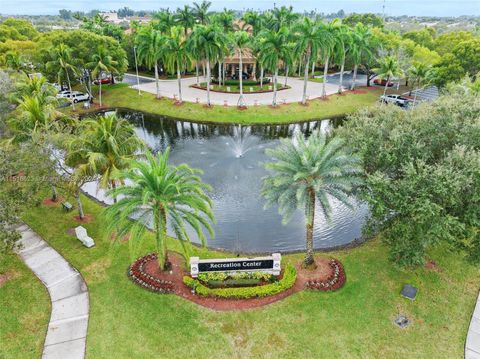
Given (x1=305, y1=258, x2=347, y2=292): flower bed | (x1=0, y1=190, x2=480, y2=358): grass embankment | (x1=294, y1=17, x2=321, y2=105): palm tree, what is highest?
(x1=294, y1=17, x2=321, y2=105): palm tree

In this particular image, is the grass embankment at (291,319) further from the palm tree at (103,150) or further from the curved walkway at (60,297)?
the palm tree at (103,150)

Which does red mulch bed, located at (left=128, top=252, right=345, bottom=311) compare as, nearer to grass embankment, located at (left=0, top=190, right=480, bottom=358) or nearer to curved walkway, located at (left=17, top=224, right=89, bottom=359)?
grass embankment, located at (left=0, top=190, right=480, bottom=358)

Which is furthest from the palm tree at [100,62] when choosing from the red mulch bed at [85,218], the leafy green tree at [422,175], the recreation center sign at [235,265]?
the leafy green tree at [422,175]

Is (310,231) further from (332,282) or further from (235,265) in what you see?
(235,265)

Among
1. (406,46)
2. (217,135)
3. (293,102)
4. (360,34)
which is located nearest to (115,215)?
(217,135)

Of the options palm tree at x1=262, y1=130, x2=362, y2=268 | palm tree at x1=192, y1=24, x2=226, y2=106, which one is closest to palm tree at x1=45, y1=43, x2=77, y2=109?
palm tree at x1=192, y1=24, x2=226, y2=106

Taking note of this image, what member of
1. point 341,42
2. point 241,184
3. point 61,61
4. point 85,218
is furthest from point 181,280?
point 341,42
